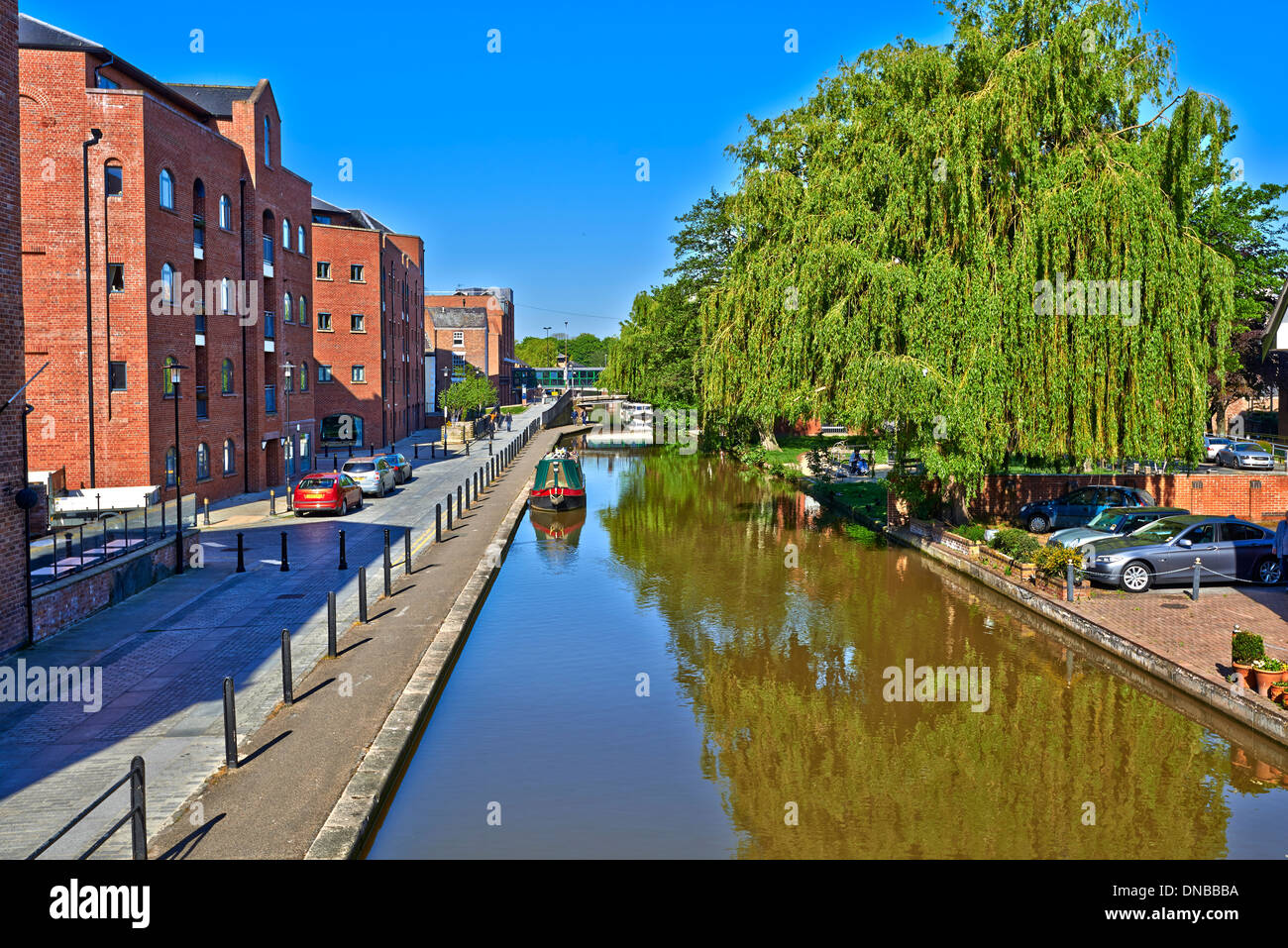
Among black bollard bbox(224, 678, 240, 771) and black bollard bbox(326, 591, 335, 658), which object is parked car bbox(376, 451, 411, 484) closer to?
black bollard bbox(326, 591, 335, 658)

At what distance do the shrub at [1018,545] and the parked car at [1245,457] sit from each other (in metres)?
25.1

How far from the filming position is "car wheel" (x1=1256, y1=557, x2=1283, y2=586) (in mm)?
19000

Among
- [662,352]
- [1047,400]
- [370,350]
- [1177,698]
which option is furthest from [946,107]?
[370,350]

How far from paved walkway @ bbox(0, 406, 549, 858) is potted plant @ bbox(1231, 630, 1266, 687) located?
1220 cm

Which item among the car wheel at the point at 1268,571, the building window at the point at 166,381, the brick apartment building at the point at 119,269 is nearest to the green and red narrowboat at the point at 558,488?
the brick apartment building at the point at 119,269

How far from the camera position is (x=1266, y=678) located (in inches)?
481

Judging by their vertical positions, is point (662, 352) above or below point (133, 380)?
above

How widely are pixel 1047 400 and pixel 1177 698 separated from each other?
31.2ft

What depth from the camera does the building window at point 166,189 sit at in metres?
29.5

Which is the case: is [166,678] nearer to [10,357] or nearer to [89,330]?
[10,357]

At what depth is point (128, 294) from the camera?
92.5ft

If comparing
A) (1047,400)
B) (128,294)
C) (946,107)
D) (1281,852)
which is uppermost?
(946,107)

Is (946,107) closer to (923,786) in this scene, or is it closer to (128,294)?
(923,786)

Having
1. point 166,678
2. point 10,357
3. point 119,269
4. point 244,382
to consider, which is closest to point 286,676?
point 166,678
